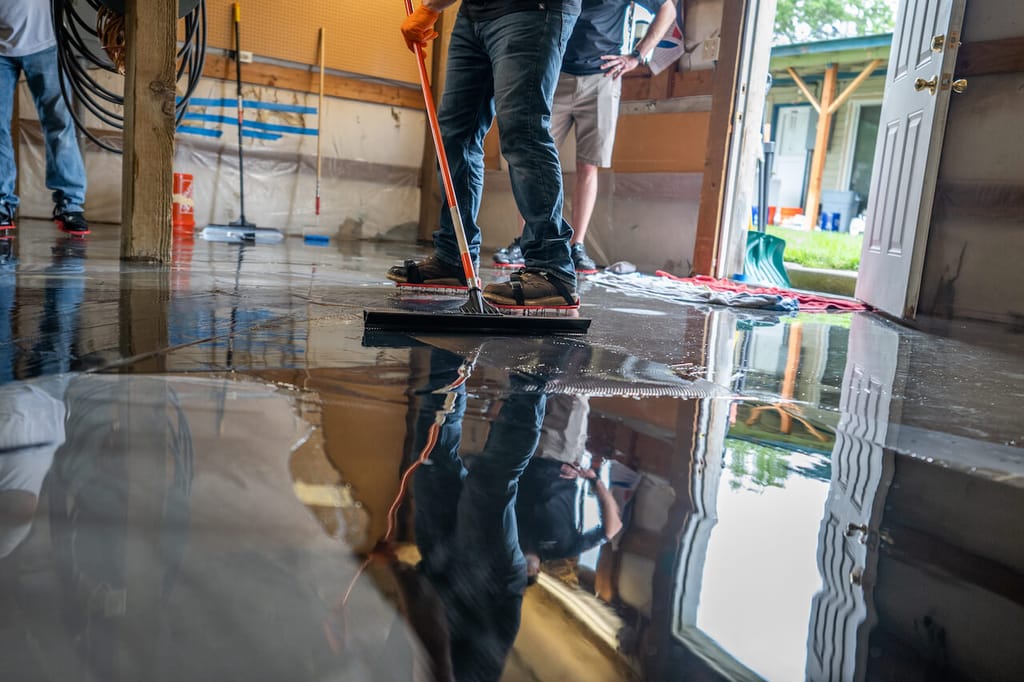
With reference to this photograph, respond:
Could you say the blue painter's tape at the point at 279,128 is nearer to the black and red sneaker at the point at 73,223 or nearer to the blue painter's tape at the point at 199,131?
the blue painter's tape at the point at 199,131

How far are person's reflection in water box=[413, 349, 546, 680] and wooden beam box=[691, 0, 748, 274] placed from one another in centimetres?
330

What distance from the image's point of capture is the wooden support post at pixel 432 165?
5.70 m

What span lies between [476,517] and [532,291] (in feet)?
4.58

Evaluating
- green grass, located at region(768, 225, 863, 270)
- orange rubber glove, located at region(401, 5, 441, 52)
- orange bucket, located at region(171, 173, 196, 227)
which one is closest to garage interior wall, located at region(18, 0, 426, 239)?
orange bucket, located at region(171, 173, 196, 227)

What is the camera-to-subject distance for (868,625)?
55cm

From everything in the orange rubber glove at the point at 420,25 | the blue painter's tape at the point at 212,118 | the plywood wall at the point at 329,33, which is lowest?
the orange rubber glove at the point at 420,25

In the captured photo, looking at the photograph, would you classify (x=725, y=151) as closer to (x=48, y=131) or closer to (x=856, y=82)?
(x=48, y=131)

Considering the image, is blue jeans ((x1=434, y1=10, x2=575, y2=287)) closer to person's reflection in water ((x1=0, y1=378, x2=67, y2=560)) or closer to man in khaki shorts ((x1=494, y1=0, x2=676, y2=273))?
person's reflection in water ((x1=0, y1=378, x2=67, y2=560))

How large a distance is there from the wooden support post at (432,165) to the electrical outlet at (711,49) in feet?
7.12

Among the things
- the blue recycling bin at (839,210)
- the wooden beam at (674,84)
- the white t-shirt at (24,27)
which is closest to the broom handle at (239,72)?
the white t-shirt at (24,27)

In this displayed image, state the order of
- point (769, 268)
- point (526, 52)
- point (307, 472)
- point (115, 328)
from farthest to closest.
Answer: point (769, 268) < point (526, 52) < point (115, 328) < point (307, 472)

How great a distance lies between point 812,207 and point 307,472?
10.2m

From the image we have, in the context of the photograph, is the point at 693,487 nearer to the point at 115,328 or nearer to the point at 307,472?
the point at 307,472

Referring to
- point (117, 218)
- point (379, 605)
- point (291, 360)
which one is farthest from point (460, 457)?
point (117, 218)
